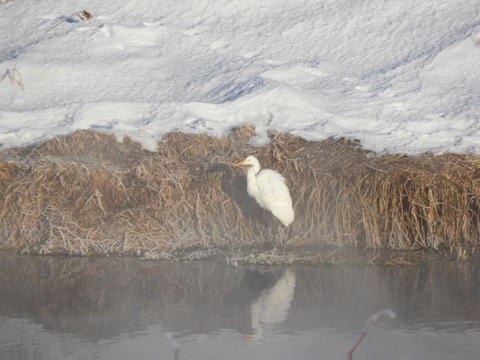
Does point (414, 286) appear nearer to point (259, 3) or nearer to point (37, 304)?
point (37, 304)

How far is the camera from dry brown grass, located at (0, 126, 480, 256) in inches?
336

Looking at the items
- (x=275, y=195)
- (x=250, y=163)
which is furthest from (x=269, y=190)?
(x=250, y=163)

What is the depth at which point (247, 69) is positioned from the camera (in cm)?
1111

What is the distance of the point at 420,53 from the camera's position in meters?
11.4

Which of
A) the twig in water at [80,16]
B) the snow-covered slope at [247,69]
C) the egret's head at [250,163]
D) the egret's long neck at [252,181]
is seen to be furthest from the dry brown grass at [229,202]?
the twig in water at [80,16]

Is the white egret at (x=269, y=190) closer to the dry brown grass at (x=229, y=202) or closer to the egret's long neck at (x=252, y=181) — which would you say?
the egret's long neck at (x=252, y=181)

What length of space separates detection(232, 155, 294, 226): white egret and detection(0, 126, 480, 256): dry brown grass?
0.76ft

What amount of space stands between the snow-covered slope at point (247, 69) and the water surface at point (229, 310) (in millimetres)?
2161

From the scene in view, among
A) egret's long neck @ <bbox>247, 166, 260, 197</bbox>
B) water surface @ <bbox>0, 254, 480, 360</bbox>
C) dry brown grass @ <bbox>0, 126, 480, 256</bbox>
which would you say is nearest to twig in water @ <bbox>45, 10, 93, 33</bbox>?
dry brown grass @ <bbox>0, 126, 480, 256</bbox>

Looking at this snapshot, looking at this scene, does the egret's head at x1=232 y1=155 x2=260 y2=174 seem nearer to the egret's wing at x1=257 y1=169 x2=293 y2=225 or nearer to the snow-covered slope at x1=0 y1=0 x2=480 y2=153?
the egret's wing at x1=257 y1=169 x2=293 y2=225

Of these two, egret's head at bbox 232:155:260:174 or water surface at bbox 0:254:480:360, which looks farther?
egret's head at bbox 232:155:260:174

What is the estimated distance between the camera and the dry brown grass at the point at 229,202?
28.0 feet

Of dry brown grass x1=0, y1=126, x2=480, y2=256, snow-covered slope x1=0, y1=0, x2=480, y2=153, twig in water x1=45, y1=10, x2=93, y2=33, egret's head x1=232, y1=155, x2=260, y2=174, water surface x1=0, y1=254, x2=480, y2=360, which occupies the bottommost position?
water surface x1=0, y1=254, x2=480, y2=360

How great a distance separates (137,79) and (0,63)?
204 centimetres
